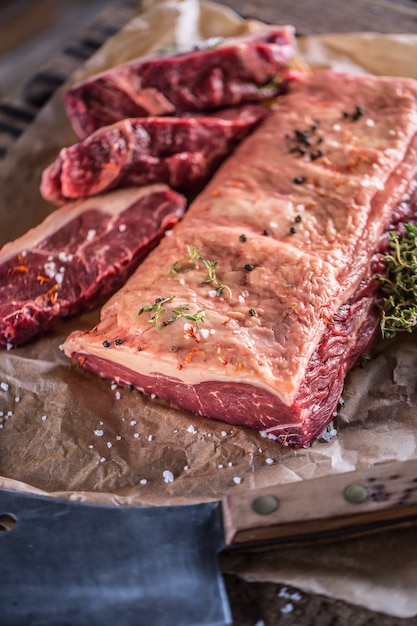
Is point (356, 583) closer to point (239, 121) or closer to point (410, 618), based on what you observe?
point (410, 618)

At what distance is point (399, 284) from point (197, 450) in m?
1.49

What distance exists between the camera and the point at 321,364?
380 cm

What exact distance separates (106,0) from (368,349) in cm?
646

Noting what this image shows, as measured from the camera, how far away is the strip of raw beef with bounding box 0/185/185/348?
445 centimetres

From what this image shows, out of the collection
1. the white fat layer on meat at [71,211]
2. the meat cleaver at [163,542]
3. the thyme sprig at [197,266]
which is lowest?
the meat cleaver at [163,542]

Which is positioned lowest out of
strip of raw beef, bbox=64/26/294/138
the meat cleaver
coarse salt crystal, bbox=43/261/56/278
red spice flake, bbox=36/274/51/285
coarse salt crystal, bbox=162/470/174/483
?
coarse salt crystal, bbox=162/470/174/483

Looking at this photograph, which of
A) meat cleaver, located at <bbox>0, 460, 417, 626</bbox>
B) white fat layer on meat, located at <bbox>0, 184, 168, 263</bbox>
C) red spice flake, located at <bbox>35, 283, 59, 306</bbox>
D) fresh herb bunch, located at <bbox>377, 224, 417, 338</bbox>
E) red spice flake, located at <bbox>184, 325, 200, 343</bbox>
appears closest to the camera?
meat cleaver, located at <bbox>0, 460, 417, 626</bbox>

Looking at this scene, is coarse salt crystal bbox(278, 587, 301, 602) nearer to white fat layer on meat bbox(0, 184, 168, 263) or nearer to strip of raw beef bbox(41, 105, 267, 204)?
white fat layer on meat bbox(0, 184, 168, 263)

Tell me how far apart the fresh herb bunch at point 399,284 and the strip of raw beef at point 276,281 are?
91mm

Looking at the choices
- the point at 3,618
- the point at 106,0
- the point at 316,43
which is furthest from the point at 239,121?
the point at 106,0

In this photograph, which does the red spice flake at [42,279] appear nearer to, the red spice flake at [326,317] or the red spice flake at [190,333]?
the red spice flake at [190,333]

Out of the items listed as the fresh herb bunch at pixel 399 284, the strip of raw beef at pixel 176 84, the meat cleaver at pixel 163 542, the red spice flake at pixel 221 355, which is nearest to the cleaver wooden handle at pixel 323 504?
the meat cleaver at pixel 163 542

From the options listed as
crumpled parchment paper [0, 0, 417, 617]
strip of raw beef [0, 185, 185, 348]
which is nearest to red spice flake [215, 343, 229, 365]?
crumpled parchment paper [0, 0, 417, 617]

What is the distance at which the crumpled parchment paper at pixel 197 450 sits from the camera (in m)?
3.27
